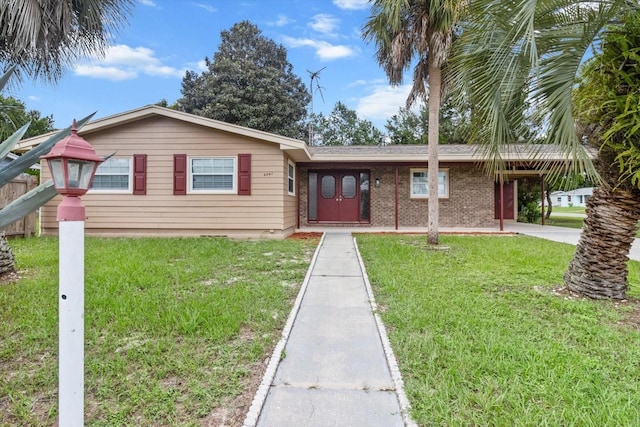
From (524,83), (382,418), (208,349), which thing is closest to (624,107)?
(524,83)

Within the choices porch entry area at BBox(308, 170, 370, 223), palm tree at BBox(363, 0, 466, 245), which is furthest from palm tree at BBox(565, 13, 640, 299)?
porch entry area at BBox(308, 170, 370, 223)

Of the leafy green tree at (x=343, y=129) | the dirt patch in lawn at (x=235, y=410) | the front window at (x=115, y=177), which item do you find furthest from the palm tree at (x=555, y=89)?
the leafy green tree at (x=343, y=129)

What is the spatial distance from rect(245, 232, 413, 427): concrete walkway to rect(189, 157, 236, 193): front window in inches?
A: 243

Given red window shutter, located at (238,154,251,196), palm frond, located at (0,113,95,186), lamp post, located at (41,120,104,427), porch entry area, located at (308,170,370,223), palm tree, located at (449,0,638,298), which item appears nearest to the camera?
lamp post, located at (41,120,104,427)

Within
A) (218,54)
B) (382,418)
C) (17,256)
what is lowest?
(382,418)

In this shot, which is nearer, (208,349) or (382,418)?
(382,418)

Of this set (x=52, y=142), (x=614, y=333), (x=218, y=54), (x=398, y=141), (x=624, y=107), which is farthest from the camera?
(x=398, y=141)

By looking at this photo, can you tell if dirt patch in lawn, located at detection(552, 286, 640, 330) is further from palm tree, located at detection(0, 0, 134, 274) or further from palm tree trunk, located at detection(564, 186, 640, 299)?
palm tree, located at detection(0, 0, 134, 274)

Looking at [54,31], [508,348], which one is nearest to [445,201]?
[508,348]

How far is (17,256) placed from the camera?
6.71 metres

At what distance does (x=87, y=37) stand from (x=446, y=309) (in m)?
6.77

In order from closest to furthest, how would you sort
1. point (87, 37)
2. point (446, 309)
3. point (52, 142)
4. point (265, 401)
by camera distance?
point (52, 142) → point (265, 401) → point (446, 309) → point (87, 37)

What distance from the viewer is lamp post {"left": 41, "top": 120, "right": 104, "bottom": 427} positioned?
157 centimetres

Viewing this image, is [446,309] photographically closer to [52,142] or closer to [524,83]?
[524,83]
